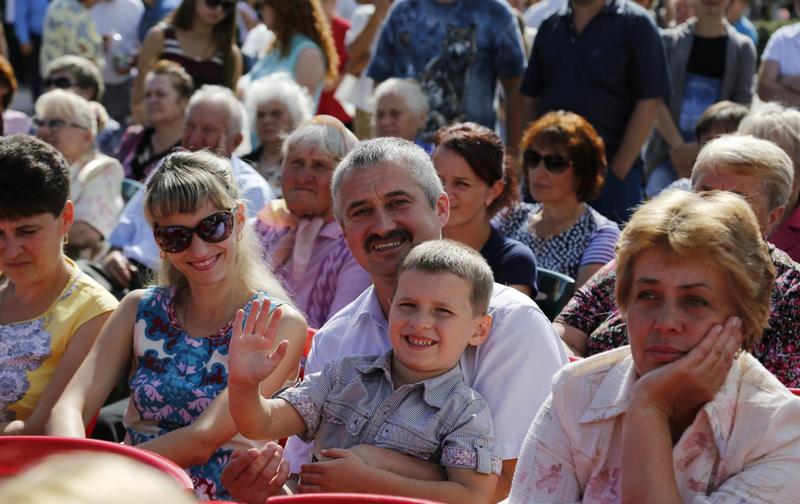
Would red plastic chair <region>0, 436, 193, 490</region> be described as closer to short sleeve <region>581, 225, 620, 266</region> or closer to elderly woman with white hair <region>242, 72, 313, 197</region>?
short sleeve <region>581, 225, 620, 266</region>

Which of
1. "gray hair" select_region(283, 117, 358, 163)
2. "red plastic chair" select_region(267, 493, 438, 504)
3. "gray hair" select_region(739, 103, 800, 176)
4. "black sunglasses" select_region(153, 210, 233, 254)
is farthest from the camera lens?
"gray hair" select_region(283, 117, 358, 163)

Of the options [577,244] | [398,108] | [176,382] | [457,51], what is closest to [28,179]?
[176,382]

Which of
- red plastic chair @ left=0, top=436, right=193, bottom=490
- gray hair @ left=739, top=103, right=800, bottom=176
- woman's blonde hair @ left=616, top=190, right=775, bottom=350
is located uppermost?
gray hair @ left=739, top=103, right=800, bottom=176

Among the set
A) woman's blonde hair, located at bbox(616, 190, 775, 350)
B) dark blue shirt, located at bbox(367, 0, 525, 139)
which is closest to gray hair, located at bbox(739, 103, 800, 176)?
woman's blonde hair, located at bbox(616, 190, 775, 350)

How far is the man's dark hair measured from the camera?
366cm

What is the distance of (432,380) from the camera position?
277 cm

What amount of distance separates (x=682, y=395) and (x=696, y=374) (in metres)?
0.08

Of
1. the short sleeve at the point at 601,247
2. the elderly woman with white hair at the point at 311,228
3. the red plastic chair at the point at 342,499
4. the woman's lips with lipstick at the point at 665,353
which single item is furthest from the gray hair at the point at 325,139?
the red plastic chair at the point at 342,499

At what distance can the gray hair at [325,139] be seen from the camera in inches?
196

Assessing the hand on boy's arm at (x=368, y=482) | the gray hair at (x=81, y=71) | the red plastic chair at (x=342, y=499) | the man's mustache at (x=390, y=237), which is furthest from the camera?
the gray hair at (x=81, y=71)

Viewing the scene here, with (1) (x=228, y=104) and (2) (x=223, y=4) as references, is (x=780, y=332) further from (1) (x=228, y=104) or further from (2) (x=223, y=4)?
(2) (x=223, y=4)

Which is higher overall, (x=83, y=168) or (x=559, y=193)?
(x=559, y=193)

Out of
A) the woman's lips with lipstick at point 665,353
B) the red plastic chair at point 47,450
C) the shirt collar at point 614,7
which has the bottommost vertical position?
the red plastic chair at point 47,450

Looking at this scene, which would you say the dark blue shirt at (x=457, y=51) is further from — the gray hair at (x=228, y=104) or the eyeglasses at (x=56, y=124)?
the eyeglasses at (x=56, y=124)
